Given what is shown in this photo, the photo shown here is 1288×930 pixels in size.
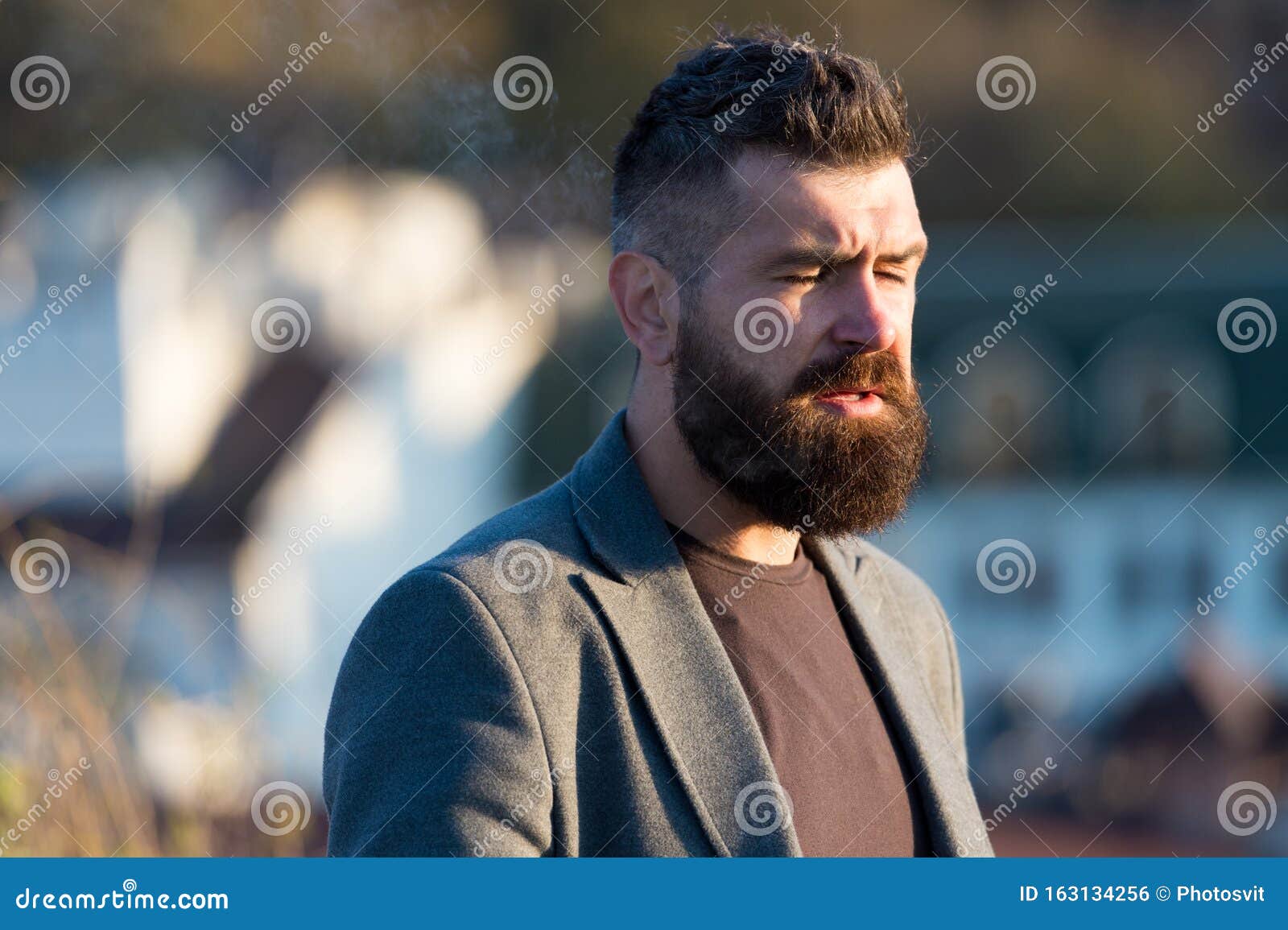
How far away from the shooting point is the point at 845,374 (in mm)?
2523

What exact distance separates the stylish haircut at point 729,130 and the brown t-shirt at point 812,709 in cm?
59

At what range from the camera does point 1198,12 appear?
41.7 ft

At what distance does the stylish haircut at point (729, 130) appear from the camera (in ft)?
8.27

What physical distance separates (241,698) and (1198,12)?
36.7 feet

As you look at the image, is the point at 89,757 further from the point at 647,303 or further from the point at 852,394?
the point at 852,394

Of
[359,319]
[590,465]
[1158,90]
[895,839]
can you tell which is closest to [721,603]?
[590,465]

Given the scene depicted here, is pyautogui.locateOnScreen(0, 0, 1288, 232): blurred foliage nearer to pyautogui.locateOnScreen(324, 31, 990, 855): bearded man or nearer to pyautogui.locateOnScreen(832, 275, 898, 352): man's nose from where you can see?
pyautogui.locateOnScreen(324, 31, 990, 855): bearded man

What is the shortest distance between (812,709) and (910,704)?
0.95ft

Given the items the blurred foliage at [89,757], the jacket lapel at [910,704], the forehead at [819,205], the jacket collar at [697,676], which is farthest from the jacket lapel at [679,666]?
the blurred foliage at [89,757]

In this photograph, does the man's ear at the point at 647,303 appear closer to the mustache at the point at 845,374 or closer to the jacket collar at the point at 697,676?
the jacket collar at the point at 697,676

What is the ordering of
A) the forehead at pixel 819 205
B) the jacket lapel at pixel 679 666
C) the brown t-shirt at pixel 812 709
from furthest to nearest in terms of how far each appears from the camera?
the forehead at pixel 819 205, the brown t-shirt at pixel 812 709, the jacket lapel at pixel 679 666

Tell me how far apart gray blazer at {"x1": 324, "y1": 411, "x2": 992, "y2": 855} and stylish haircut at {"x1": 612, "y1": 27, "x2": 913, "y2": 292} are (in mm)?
526

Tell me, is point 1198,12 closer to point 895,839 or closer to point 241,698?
point 241,698

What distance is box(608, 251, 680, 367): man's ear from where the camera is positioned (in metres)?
2.68
